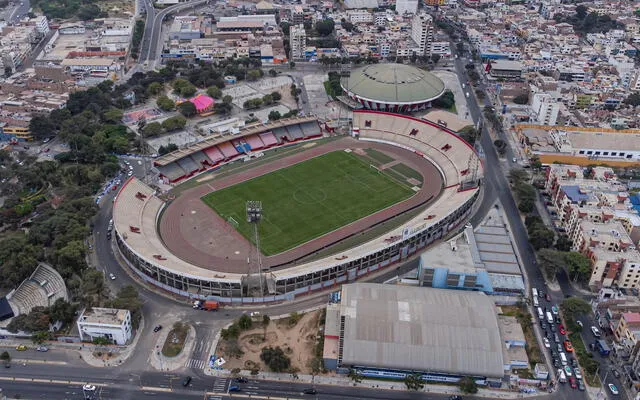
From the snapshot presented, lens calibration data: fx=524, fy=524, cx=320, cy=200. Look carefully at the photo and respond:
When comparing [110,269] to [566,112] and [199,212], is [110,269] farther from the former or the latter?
[566,112]

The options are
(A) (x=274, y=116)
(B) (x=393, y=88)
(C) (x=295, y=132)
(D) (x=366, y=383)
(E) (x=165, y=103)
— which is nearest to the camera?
(D) (x=366, y=383)

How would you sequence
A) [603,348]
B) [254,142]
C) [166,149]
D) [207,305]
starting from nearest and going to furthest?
[603,348]
[207,305]
[166,149]
[254,142]

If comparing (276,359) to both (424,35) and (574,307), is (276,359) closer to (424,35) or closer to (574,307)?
(574,307)

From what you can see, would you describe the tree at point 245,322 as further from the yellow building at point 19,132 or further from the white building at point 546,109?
the white building at point 546,109

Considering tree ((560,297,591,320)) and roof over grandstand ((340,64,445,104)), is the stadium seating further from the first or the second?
tree ((560,297,591,320))

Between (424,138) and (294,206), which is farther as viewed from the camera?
(424,138)

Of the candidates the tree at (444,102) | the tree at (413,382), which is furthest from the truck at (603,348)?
the tree at (444,102)

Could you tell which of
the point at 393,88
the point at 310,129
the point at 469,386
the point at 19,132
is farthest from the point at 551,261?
the point at 19,132

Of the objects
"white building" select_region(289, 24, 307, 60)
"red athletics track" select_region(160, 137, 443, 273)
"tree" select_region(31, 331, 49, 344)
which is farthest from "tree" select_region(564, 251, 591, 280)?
"white building" select_region(289, 24, 307, 60)
